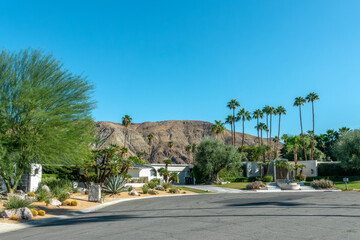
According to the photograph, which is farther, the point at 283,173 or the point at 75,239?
A: the point at 283,173

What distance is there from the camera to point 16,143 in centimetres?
1706

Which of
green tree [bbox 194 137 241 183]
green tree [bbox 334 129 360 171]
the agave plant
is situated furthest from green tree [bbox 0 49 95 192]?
green tree [bbox 334 129 360 171]

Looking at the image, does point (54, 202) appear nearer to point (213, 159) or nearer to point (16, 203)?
point (16, 203)

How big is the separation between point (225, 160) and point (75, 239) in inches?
1711

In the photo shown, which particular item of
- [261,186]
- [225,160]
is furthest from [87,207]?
[225,160]

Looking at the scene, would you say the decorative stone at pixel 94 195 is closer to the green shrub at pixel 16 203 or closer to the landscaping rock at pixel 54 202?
the landscaping rock at pixel 54 202

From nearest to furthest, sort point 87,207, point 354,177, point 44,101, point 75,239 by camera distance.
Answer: point 75,239, point 44,101, point 87,207, point 354,177

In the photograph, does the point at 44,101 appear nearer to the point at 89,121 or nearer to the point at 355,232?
the point at 89,121

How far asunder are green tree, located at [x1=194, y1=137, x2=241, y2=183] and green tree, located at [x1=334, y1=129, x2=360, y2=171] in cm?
1609

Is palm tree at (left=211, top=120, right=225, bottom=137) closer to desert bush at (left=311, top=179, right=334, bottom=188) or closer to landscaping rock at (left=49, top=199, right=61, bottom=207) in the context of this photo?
desert bush at (left=311, top=179, right=334, bottom=188)

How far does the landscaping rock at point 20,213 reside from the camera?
43.5 feet

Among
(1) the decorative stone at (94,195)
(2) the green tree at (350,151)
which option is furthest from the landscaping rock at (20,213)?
(2) the green tree at (350,151)

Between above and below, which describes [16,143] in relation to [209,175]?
above

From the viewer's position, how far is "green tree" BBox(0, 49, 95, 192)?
53.9ft
